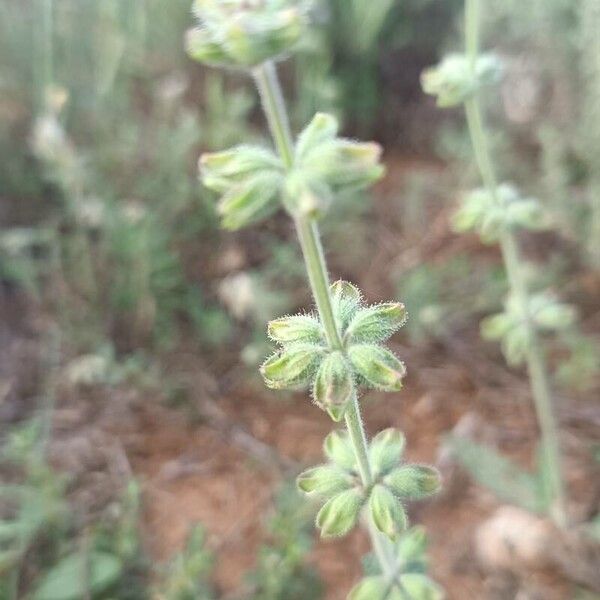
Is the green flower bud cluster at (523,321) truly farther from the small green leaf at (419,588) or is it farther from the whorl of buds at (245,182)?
the whorl of buds at (245,182)

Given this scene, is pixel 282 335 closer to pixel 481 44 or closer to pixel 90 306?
pixel 90 306

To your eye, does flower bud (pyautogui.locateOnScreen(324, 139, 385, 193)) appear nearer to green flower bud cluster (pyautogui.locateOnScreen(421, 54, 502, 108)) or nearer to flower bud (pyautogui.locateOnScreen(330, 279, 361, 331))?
flower bud (pyautogui.locateOnScreen(330, 279, 361, 331))

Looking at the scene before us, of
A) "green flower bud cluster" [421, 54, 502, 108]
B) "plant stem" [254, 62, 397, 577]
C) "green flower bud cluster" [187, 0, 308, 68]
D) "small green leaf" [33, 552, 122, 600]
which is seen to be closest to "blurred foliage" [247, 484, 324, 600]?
"small green leaf" [33, 552, 122, 600]

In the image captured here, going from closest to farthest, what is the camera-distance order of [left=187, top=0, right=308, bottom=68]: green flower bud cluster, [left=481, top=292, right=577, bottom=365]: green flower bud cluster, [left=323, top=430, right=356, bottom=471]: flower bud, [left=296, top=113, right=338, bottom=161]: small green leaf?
[left=187, top=0, right=308, bottom=68]: green flower bud cluster, [left=296, top=113, right=338, bottom=161]: small green leaf, [left=323, top=430, right=356, bottom=471]: flower bud, [left=481, top=292, right=577, bottom=365]: green flower bud cluster

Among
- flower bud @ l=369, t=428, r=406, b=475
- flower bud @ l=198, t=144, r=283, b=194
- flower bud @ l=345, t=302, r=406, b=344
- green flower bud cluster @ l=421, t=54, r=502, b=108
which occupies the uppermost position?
green flower bud cluster @ l=421, t=54, r=502, b=108

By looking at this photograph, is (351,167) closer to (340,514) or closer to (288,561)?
(340,514)

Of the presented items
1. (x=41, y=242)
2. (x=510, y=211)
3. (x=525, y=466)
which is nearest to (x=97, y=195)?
(x=41, y=242)

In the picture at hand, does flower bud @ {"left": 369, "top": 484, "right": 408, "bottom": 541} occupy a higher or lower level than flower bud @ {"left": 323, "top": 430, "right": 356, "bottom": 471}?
lower
